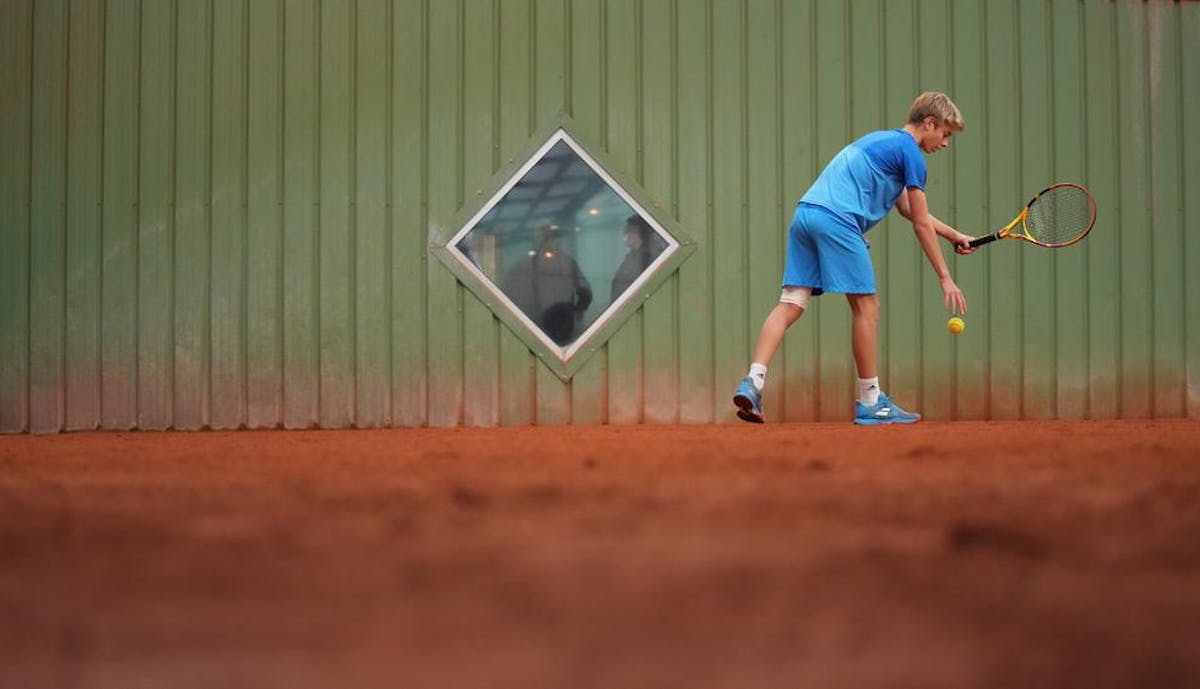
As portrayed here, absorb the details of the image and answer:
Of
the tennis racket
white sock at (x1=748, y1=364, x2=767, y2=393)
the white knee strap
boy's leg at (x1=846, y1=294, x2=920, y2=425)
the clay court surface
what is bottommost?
the clay court surface

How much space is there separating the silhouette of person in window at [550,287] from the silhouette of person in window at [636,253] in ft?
0.51

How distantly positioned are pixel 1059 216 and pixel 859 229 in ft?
4.12

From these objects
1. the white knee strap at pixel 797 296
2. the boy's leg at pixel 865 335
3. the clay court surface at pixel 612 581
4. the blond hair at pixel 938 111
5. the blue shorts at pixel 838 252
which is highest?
the blond hair at pixel 938 111

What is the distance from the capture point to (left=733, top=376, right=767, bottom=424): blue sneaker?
422 cm

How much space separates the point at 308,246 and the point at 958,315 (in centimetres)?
325

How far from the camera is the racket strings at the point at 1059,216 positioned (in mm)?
5047

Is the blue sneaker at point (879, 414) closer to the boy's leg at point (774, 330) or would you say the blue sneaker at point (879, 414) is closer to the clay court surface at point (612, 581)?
the boy's leg at point (774, 330)

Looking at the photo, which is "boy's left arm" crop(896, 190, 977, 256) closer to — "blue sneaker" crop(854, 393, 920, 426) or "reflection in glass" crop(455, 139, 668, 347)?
"blue sneaker" crop(854, 393, 920, 426)

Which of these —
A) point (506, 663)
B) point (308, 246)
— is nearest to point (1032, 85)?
point (308, 246)

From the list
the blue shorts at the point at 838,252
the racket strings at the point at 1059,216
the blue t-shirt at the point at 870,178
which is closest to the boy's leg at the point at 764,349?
the blue shorts at the point at 838,252

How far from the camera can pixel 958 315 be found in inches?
219

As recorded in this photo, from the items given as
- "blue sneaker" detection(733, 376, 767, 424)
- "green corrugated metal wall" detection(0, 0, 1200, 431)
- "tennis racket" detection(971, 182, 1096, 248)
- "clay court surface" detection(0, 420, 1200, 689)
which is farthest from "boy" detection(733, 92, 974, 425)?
"clay court surface" detection(0, 420, 1200, 689)

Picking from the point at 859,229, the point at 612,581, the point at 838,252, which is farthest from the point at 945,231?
the point at 612,581

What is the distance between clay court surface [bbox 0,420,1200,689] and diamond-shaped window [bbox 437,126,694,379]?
310cm
